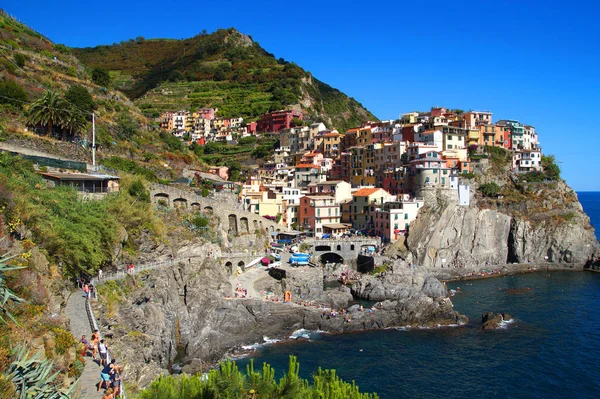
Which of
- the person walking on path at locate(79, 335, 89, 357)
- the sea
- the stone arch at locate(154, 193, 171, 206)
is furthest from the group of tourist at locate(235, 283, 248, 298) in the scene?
the person walking on path at locate(79, 335, 89, 357)

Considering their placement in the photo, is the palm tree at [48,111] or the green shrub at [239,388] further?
the palm tree at [48,111]

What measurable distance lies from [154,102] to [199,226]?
84.5 m

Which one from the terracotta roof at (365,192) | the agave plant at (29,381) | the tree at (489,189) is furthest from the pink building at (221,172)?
the agave plant at (29,381)

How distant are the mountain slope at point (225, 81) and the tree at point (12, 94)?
6814cm

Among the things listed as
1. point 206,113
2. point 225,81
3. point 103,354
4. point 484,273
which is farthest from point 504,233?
point 225,81

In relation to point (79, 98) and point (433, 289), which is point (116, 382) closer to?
point (433, 289)

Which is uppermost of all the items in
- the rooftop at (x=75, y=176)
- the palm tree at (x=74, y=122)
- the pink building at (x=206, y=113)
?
the pink building at (x=206, y=113)

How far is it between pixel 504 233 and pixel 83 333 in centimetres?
6065

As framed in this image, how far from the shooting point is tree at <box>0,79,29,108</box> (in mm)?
46969

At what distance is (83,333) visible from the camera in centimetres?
2031

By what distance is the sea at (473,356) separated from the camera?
30234 mm

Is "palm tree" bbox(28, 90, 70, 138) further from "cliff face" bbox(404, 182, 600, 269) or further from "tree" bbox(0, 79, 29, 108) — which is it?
"cliff face" bbox(404, 182, 600, 269)

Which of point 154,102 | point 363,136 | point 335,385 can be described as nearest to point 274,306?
point 335,385

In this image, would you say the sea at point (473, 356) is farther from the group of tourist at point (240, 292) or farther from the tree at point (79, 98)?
the tree at point (79, 98)
